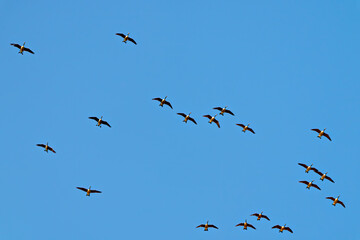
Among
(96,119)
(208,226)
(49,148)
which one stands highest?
(96,119)

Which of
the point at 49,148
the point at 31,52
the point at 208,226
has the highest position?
the point at 31,52

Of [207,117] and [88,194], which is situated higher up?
[207,117]

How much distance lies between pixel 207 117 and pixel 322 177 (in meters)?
19.4

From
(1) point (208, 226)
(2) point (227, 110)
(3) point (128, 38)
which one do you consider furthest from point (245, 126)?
(3) point (128, 38)

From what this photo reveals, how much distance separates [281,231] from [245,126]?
16970 millimetres

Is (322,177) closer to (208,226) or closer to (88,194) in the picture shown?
(208,226)

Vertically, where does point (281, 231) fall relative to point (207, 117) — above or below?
below

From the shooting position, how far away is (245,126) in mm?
83062

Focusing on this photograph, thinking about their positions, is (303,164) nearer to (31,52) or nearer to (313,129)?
(313,129)

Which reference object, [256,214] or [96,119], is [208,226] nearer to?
[256,214]

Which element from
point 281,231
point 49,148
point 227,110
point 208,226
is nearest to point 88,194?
point 49,148

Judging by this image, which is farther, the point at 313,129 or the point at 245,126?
the point at 245,126

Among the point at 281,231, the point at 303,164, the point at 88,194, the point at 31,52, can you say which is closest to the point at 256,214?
the point at 281,231

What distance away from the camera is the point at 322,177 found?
259 ft
